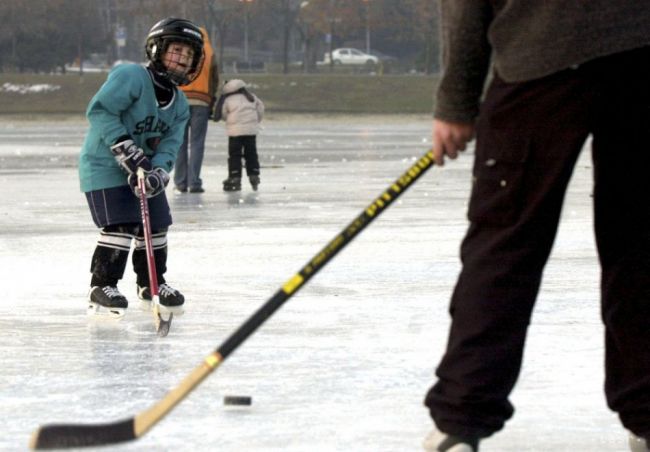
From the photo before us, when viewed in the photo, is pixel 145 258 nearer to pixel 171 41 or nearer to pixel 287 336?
pixel 171 41

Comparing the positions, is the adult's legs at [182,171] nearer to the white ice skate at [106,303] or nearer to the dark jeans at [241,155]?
the dark jeans at [241,155]

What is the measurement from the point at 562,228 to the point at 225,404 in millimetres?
5769

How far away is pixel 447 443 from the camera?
3643 mm

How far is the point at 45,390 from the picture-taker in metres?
4.82

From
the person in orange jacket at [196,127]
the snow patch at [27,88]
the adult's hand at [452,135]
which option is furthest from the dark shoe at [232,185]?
the snow patch at [27,88]

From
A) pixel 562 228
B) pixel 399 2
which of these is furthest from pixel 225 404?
pixel 399 2

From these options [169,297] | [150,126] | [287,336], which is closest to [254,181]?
[150,126]

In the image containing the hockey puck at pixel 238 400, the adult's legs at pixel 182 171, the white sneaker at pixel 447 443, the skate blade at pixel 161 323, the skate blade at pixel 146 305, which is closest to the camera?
the white sneaker at pixel 447 443

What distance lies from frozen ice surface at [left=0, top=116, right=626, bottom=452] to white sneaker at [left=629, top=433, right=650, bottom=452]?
171 mm

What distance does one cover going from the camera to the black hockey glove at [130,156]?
6418mm

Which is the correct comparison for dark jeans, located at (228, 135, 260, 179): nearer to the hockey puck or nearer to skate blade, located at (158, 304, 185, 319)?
skate blade, located at (158, 304, 185, 319)

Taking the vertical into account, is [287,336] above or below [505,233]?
below

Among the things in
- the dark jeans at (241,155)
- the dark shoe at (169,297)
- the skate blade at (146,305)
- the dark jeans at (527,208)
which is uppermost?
the dark jeans at (527,208)

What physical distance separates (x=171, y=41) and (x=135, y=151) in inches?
18.3
